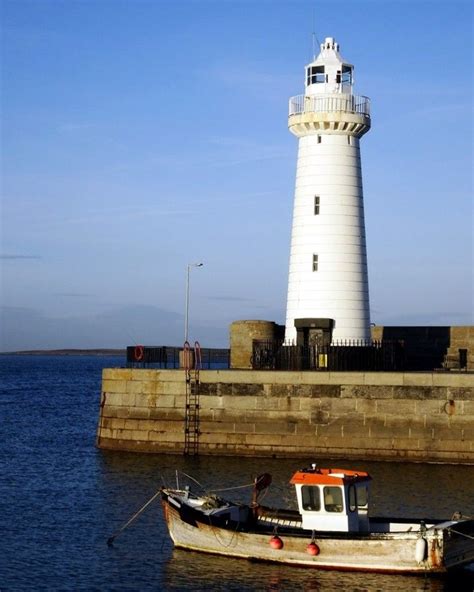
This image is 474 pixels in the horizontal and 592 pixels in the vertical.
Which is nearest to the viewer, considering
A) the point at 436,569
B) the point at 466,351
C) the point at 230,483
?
the point at 436,569

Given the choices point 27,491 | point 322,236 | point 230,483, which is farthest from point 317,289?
point 27,491

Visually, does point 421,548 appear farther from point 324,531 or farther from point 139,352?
point 139,352

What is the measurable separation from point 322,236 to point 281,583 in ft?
65.4

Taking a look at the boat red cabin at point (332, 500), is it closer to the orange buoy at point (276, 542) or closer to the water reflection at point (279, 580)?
the orange buoy at point (276, 542)

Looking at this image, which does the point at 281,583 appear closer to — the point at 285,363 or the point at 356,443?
the point at 356,443

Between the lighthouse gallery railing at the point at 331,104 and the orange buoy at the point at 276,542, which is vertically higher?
the lighthouse gallery railing at the point at 331,104

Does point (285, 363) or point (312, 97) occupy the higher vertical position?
point (312, 97)

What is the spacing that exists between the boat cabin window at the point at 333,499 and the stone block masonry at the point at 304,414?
11333 millimetres

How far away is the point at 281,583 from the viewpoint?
81.7 ft

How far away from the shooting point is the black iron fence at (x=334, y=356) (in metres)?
41.8

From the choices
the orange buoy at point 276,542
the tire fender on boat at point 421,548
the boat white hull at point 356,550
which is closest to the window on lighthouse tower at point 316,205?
the boat white hull at point 356,550

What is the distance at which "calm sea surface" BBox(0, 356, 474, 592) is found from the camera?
24.9 meters

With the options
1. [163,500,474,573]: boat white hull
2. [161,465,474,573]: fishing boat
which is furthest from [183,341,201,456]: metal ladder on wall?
[163,500,474,573]: boat white hull

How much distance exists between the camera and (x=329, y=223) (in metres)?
42.7
